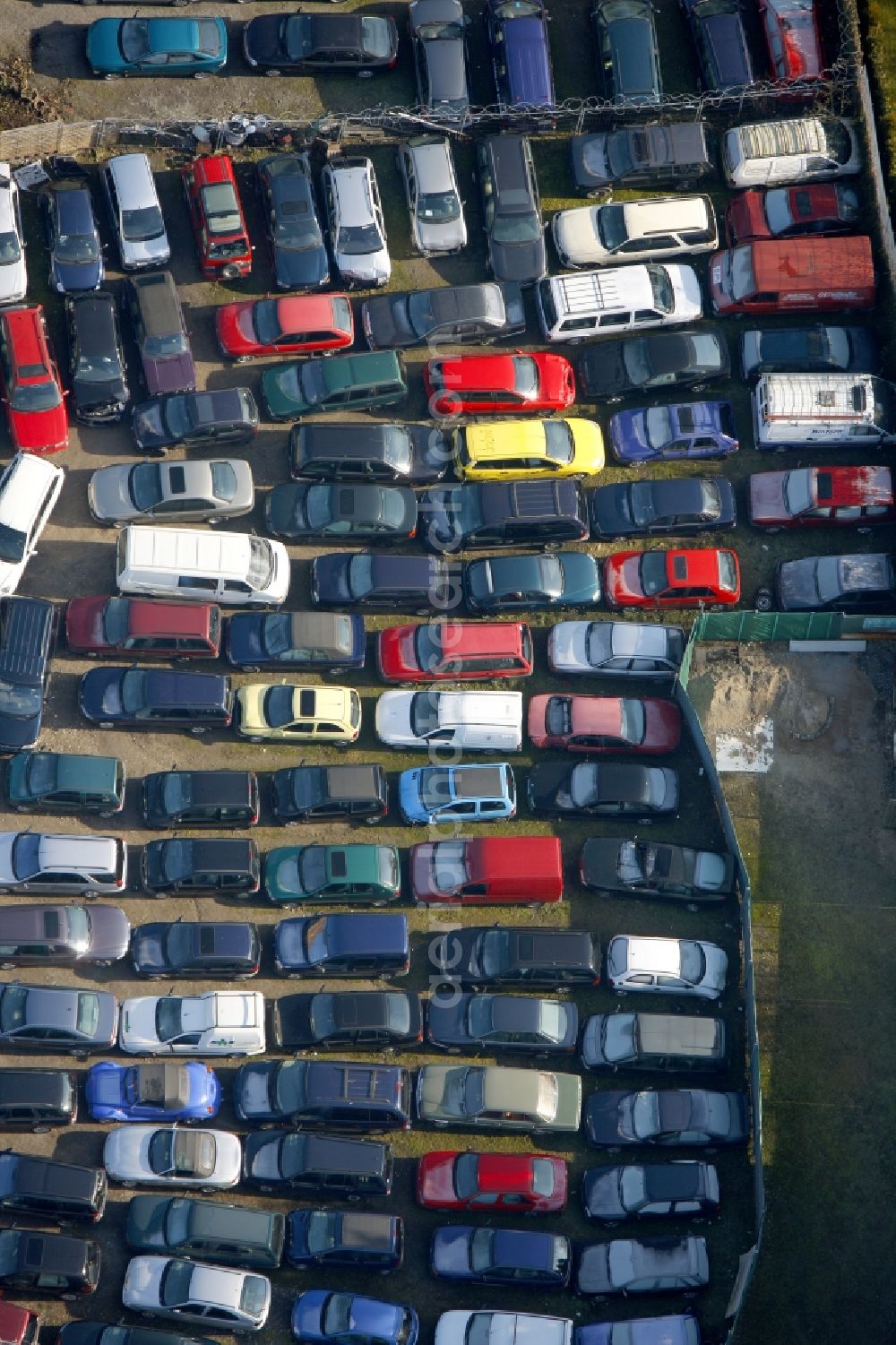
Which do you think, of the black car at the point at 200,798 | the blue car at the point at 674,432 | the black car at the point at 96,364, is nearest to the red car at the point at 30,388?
the black car at the point at 96,364

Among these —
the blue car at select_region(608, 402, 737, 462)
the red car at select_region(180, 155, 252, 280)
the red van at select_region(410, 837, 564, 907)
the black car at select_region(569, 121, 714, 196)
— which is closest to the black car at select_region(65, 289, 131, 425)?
the red car at select_region(180, 155, 252, 280)

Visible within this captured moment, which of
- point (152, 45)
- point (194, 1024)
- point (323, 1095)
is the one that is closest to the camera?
point (323, 1095)

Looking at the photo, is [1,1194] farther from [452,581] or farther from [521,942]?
[452,581]

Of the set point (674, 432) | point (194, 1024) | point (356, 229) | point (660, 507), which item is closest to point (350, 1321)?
point (194, 1024)

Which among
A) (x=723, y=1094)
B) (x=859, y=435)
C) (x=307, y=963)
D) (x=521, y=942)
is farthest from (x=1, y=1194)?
(x=859, y=435)

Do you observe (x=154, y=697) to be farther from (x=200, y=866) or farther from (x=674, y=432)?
(x=674, y=432)

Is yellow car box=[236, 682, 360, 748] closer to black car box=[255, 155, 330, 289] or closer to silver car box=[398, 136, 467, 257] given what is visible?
black car box=[255, 155, 330, 289]

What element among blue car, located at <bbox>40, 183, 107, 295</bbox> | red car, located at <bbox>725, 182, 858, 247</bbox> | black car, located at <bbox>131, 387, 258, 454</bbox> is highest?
red car, located at <bbox>725, 182, 858, 247</bbox>

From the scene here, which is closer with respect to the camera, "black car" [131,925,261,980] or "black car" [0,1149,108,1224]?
"black car" [0,1149,108,1224]
